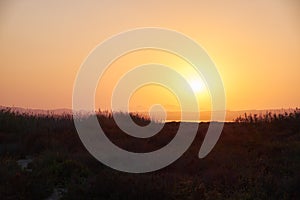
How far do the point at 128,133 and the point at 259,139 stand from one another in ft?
16.5

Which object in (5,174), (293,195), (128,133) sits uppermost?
(128,133)

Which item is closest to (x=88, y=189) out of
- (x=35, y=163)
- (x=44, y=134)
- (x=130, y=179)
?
(x=130, y=179)

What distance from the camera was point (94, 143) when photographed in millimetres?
17078

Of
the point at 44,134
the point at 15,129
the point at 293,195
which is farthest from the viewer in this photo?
the point at 15,129

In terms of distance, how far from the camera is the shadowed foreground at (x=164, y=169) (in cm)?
1077

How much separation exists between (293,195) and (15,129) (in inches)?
515

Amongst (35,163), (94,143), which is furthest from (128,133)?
(35,163)

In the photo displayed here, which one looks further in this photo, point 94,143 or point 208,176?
point 94,143

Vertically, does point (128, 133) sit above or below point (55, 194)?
above

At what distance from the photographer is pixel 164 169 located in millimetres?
13523

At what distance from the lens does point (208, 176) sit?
490 inches

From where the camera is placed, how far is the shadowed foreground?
1077 centimetres

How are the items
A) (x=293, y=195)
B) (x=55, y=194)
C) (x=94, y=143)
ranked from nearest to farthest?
(x=293, y=195) → (x=55, y=194) → (x=94, y=143)

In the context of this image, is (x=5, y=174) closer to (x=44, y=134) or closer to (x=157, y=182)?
(x=157, y=182)
